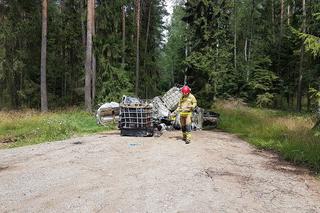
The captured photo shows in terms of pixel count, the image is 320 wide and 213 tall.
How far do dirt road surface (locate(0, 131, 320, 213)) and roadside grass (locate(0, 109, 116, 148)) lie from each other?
2.24 meters

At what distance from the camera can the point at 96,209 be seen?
619 cm

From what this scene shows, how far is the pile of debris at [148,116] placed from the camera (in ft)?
48.5

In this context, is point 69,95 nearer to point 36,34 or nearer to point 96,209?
point 36,34

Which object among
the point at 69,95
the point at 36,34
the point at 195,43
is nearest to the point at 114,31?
the point at 195,43

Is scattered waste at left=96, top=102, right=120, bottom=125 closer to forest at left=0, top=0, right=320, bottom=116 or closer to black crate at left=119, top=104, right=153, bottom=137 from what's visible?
black crate at left=119, top=104, right=153, bottom=137

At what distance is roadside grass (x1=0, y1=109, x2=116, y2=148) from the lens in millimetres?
14516

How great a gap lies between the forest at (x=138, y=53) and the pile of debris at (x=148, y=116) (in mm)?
5622

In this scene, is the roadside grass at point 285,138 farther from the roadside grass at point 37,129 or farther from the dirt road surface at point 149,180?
the roadside grass at point 37,129

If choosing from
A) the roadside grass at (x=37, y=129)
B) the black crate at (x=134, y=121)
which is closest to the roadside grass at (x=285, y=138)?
the black crate at (x=134, y=121)

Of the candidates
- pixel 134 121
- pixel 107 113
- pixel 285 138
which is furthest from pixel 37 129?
pixel 285 138

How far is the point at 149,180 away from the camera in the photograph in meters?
7.98

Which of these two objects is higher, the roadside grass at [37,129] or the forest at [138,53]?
the forest at [138,53]

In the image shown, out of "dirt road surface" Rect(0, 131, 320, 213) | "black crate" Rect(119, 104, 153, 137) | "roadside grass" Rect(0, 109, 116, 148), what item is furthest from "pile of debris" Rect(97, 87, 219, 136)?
"dirt road surface" Rect(0, 131, 320, 213)

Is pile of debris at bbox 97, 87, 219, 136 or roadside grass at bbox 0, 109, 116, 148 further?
pile of debris at bbox 97, 87, 219, 136
